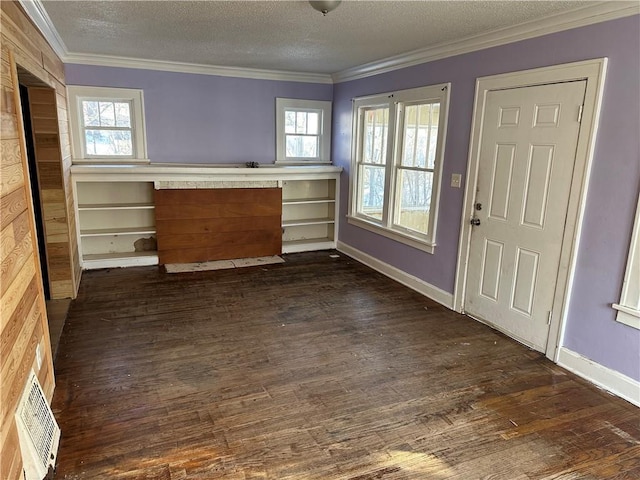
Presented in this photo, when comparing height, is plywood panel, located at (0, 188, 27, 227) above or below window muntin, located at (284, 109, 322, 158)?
below

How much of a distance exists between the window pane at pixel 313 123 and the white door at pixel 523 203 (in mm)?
3016

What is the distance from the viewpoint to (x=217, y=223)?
537 centimetres

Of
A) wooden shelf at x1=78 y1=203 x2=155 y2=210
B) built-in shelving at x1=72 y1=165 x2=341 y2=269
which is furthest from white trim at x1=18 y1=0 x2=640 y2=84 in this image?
wooden shelf at x1=78 y1=203 x2=155 y2=210

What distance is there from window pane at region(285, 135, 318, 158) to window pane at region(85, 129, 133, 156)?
6.74ft

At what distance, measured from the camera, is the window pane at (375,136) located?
504cm

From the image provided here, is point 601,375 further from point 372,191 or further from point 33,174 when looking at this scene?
point 33,174

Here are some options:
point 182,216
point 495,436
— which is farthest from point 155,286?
point 495,436

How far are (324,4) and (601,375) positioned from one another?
2985mm

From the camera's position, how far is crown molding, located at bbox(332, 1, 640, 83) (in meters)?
2.58

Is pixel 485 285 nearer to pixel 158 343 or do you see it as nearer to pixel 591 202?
pixel 591 202

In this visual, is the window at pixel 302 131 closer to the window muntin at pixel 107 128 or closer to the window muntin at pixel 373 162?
the window muntin at pixel 373 162

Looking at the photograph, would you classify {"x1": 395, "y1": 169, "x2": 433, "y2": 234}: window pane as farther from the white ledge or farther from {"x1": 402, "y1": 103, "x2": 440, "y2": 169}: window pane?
the white ledge

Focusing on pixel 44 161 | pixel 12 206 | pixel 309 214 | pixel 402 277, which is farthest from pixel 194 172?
pixel 12 206

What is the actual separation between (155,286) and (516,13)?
4.01 meters
